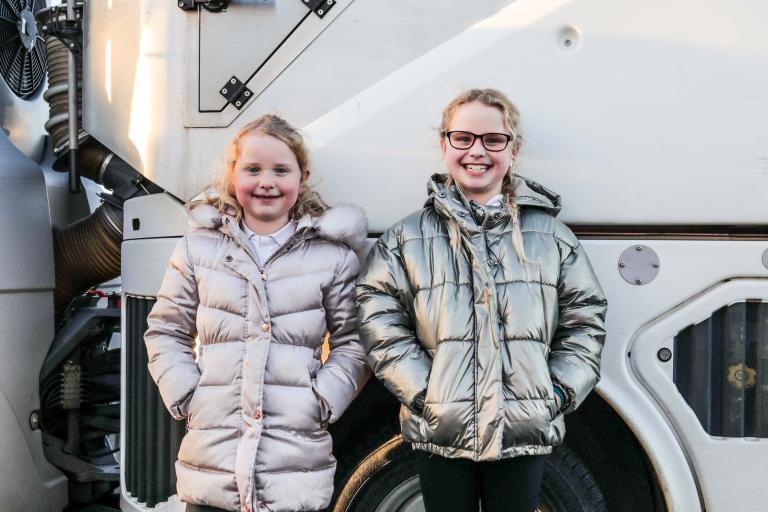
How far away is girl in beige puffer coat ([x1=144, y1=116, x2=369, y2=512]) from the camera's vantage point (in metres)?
1.86

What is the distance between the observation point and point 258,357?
6.11 feet

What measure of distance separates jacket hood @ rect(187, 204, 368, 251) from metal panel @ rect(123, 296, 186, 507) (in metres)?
0.40

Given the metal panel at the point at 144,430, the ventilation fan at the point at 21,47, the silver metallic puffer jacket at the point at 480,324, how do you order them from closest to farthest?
the silver metallic puffer jacket at the point at 480,324, the metal panel at the point at 144,430, the ventilation fan at the point at 21,47

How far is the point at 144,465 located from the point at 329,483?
643 mm

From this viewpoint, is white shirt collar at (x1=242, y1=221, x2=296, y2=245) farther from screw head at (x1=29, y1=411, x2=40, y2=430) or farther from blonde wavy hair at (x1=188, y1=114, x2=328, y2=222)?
screw head at (x1=29, y1=411, x2=40, y2=430)

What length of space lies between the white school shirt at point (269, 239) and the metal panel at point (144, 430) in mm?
441

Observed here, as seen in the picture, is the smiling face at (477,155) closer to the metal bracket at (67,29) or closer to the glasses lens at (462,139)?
the glasses lens at (462,139)

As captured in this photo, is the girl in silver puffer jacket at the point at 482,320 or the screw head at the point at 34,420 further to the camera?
the screw head at the point at 34,420

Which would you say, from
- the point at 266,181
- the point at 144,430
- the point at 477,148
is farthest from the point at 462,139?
the point at 144,430

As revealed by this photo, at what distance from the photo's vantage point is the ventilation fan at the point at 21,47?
318cm

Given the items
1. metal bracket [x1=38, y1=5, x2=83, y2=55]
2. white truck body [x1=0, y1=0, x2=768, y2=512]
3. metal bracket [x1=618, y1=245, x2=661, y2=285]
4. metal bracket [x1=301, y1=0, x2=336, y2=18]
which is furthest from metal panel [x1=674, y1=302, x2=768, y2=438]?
metal bracket [x1=38, y1=5, x2=83, y2=55]

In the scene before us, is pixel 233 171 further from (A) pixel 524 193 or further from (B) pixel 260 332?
(A) pixel 524 193

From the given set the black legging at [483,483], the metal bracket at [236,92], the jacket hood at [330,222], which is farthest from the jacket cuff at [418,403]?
the metal bracket at [236,92]

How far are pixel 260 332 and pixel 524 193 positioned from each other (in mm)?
726
